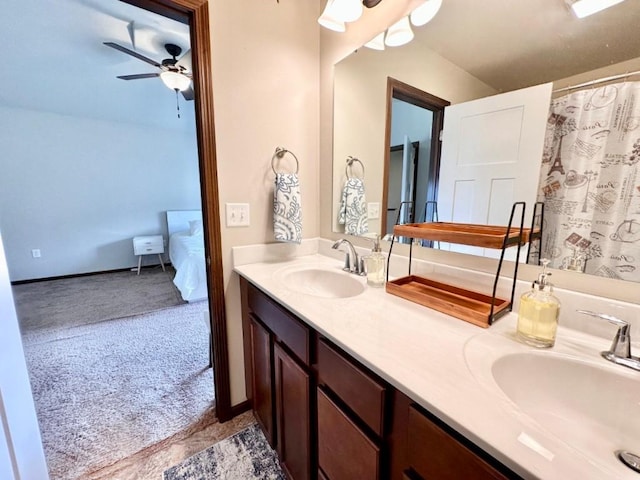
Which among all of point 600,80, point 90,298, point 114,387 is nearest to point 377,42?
point 600,80

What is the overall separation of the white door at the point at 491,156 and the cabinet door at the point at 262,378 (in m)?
0.85

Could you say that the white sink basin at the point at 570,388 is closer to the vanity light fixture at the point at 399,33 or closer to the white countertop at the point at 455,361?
the white countertop at the point at 455,361

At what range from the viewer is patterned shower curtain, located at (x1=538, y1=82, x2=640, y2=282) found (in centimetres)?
65

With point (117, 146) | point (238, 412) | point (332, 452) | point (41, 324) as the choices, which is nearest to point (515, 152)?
point (332, 452)

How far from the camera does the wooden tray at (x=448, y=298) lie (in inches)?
29.4

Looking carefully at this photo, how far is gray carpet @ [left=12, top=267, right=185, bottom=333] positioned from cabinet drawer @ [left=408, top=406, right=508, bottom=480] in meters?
3.09

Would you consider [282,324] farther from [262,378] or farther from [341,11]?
[341,11]

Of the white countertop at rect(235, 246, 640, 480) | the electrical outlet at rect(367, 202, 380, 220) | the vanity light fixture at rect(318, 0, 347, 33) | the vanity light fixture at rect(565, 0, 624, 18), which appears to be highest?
the vanity light fixture at rect(318, 0, 347, 33)

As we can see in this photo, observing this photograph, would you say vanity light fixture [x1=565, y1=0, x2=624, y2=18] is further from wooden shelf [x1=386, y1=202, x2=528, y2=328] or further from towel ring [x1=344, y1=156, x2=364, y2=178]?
towel ring [x1=344, y1=156, x2=364, y2=178]

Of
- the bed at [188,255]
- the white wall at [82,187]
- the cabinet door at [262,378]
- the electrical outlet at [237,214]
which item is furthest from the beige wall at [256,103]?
the white wall at [82,187]

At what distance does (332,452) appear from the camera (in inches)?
30.1

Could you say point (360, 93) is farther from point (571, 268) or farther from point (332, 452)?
point (332, 452)

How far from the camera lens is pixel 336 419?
722 millimetres

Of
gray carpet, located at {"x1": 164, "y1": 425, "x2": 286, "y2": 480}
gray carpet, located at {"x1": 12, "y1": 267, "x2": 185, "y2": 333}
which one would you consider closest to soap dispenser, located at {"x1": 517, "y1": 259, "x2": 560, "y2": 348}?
gray carpet, located at {"x1": 164, "y1": 425, "x2": 286, "y2": 480}
